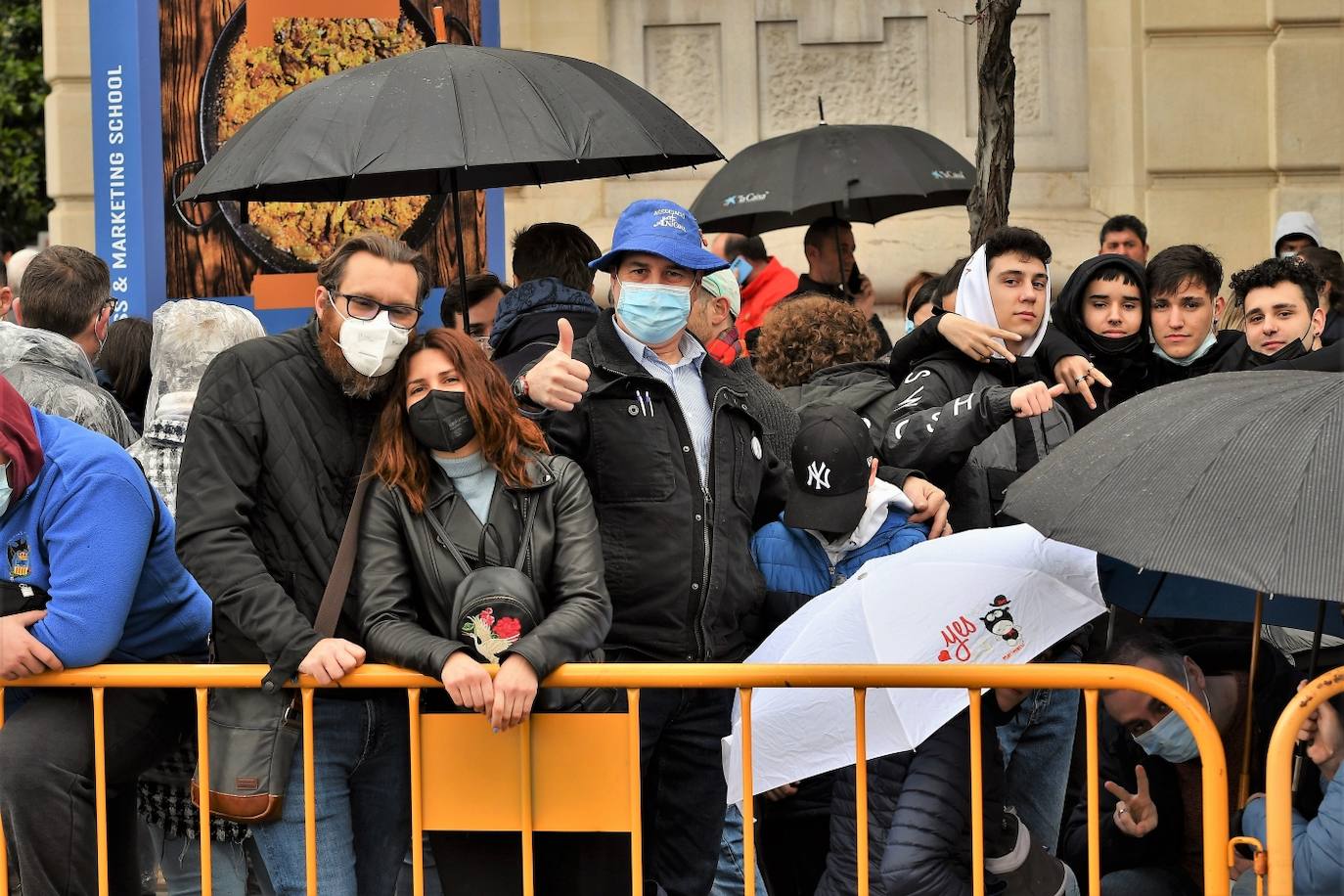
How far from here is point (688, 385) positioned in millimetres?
4523

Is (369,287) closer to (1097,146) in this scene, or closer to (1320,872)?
(1320,872)

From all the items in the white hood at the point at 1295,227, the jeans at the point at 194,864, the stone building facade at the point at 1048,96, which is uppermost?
the stone building facade at the point at 1048,96

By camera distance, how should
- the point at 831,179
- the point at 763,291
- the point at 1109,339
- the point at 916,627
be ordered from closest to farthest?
the point at 916,627 → the point at 1109,339 → the point at 831,179 → the point at 763,291

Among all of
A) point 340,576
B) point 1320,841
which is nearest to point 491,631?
point 340,576

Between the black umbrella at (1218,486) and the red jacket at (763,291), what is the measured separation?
4939 mm

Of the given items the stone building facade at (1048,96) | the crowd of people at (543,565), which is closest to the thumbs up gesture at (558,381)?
the crowd of people at (543,565)

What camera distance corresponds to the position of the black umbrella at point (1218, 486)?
2.94m

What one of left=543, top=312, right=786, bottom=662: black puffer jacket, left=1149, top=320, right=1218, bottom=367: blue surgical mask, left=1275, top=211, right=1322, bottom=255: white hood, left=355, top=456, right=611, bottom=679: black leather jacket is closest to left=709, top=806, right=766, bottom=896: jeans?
left=543, top=312, right=786, bottom=662: black puffer jacket

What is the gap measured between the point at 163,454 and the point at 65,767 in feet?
3.92

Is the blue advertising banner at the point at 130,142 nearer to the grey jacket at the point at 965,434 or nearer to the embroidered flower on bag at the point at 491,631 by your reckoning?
the grey jacket at the point at 965,434

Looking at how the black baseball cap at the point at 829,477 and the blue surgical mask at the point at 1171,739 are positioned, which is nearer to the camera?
the blue surgical mask at the point at 1171,739

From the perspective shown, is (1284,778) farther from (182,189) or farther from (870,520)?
(182,189)

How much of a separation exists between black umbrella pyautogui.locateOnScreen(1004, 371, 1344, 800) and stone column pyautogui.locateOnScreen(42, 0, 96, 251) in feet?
29.7

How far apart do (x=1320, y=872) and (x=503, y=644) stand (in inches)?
68.9
